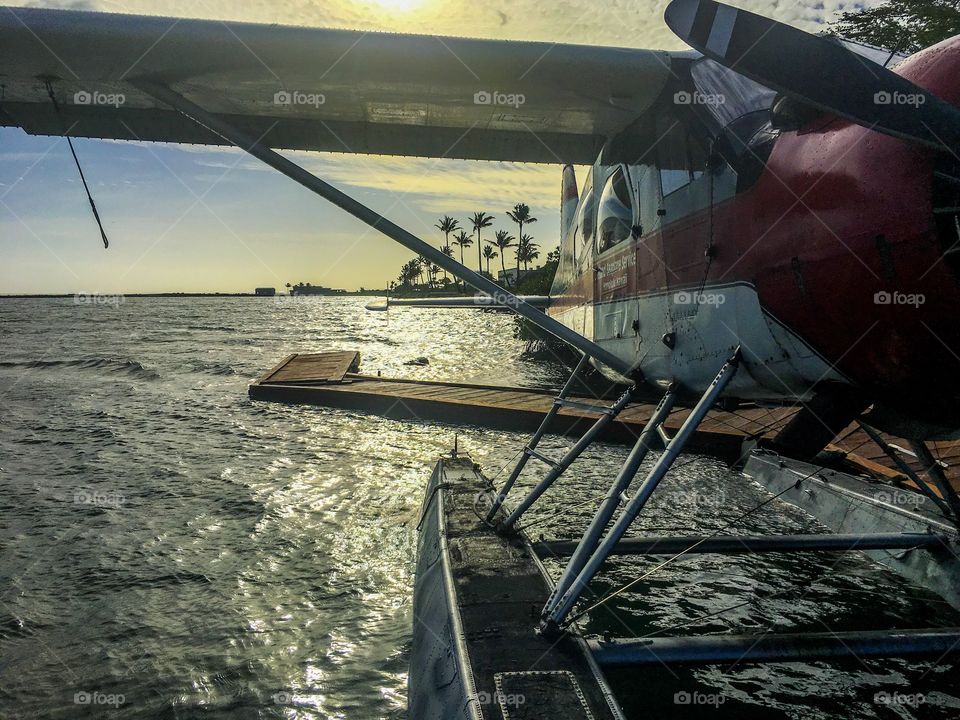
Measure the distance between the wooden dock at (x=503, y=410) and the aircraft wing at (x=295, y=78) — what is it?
4.67 metres

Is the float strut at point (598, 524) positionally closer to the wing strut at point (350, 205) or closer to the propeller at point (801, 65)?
the wing strut at point (350, 205)

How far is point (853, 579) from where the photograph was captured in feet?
17.7

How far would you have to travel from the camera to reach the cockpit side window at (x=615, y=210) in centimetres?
449

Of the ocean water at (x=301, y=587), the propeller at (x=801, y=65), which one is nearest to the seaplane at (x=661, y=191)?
the propeller at (x=801, y=65)

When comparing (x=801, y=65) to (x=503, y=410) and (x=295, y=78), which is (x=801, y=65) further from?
(x=503, y=410)

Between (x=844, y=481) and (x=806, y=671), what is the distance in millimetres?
3060

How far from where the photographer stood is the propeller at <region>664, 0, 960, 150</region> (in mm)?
1878

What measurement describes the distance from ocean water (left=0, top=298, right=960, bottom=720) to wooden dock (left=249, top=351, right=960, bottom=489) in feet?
2.01

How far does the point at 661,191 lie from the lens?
3.77m

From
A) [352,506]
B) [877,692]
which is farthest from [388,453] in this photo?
[877,692]

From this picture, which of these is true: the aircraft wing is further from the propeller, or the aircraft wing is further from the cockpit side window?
the propeller

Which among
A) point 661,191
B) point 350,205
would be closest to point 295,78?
point 350,205

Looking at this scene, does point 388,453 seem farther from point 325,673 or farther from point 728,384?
point 728,384

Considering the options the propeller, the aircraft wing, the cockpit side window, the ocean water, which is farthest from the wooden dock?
the propeller
